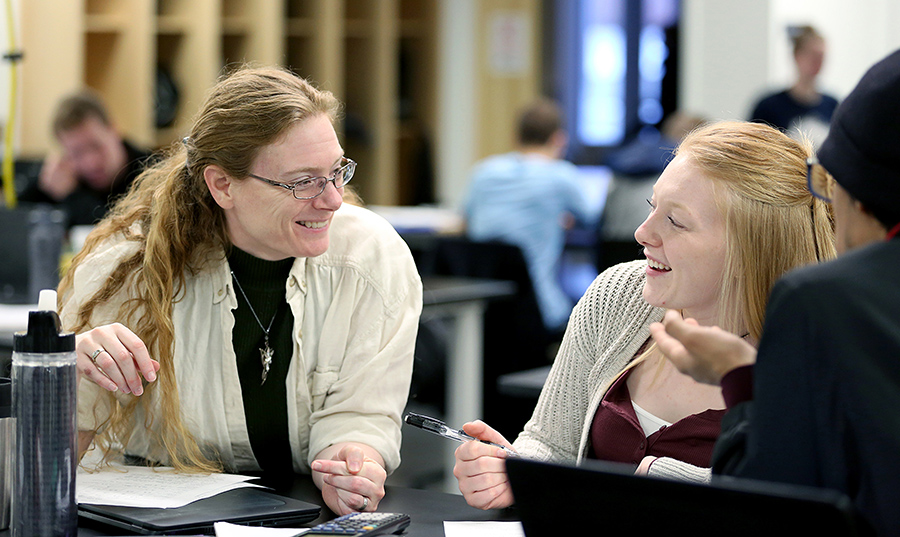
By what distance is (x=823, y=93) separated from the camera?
17.1 feet

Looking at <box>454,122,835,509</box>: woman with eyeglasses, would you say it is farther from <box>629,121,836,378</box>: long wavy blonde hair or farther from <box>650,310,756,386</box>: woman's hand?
<box>650,310,756,386</box>: woman's hand

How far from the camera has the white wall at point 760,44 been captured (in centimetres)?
526

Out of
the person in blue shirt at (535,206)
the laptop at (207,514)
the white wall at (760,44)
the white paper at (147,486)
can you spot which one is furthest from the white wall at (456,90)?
the laptop at (207,514)

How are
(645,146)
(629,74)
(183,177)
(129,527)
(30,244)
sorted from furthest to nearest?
1. (629,74)
2. (645,146)
3. (30,244)
4. (183,177)
5. (129,527)

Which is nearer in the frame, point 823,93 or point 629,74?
point 823,93

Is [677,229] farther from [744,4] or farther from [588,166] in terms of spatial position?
[588,166]

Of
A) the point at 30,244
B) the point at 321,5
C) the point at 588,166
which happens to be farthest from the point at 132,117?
the point at 588,166

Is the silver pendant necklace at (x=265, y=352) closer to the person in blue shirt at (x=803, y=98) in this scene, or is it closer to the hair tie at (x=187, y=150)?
the hair tie at (x=187, y=150)

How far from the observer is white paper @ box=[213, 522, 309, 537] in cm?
116

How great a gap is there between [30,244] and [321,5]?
309 cm

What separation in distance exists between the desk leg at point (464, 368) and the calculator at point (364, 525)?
2.23 m

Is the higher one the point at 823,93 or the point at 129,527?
the point at 823,93

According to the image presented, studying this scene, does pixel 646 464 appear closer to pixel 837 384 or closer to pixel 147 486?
pixel 837 384

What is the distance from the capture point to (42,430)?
3.59 ft
